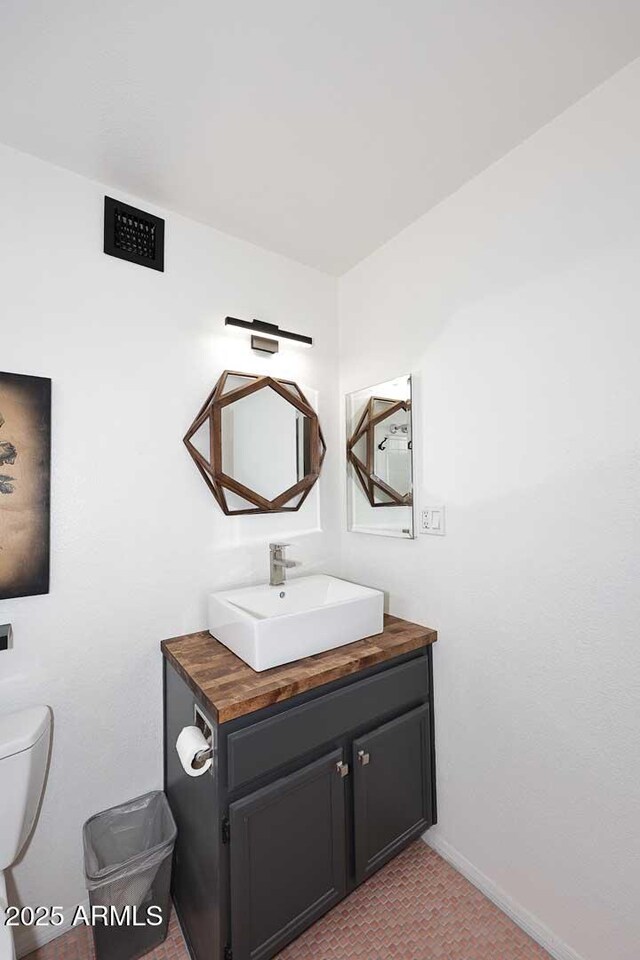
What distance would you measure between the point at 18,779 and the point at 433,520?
4.91 feet

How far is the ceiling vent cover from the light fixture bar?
0.32 metres

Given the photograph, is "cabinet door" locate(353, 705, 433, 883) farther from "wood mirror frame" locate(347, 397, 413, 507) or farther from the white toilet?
the white toilet

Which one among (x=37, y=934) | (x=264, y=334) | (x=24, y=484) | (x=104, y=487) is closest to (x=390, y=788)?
(x=37, y=934)

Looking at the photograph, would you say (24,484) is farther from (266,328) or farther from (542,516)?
(542,516)

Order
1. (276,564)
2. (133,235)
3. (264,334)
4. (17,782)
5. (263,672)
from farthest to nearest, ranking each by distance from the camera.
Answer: (264,334), (276,564), (133,235), (263,672), (17,782)

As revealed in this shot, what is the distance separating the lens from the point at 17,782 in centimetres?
112

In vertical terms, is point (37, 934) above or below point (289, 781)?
below

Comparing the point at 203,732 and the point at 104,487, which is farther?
the point at 104,487

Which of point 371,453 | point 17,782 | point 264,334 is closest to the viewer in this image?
point 17,782

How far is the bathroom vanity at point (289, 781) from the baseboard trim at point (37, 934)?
0.35m

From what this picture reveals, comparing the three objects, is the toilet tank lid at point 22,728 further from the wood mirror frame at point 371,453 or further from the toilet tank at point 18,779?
the wood mirror frame at point 371,453

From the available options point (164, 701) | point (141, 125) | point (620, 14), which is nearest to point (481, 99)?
point (620, 14)

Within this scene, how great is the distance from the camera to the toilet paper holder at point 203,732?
1111 millimetres

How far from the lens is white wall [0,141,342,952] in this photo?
1.33 metres
